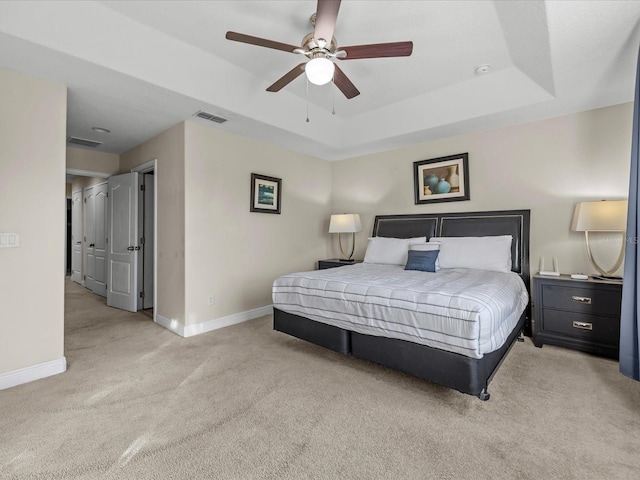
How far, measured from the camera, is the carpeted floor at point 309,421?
1559 millimetres

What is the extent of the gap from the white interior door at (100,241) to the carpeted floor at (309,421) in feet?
10.4

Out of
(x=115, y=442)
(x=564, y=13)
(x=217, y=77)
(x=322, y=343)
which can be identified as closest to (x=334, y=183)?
(x=217, y=77)

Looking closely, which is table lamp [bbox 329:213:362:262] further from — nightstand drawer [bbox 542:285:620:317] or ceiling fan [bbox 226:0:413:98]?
ceiling fan [bbox 226:0:413:98]

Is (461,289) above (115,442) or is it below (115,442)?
above

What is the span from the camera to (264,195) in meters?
4.44

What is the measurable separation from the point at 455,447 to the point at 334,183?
4507mm

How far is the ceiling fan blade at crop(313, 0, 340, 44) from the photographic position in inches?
71.7

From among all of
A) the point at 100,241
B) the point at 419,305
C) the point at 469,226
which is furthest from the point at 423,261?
the point at 100,241

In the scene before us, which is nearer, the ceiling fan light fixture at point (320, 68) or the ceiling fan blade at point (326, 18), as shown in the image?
the ceiling fan blade at point (326, 18)

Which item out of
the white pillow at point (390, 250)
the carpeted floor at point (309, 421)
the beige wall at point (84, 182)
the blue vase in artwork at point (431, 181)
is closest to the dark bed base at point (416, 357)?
the carpeted floor at point (309, 421)

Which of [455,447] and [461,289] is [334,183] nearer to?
[461,289]

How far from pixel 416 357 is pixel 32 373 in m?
3.00

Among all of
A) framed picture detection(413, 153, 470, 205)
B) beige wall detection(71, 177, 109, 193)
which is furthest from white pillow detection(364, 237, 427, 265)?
beige wall detection(71, 177, 109, 193)

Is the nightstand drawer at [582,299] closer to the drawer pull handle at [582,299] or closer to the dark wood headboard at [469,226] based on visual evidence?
the drawer pull handle at [582,299]
